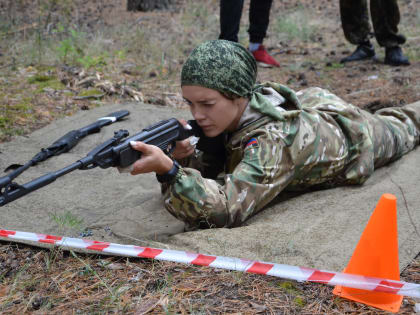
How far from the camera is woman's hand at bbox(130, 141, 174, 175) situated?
2.47 meters

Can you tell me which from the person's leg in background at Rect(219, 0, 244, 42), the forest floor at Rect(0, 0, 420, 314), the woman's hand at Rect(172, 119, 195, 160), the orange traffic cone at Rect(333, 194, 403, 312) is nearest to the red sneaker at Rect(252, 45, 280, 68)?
the forest floor at Rect(0, 0, 420, 314)

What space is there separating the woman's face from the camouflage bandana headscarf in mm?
38

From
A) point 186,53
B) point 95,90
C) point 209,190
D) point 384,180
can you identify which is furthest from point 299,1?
point 209,190

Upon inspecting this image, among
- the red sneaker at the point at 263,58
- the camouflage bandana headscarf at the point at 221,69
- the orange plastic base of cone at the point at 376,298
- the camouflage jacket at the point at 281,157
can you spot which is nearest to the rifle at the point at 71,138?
the camouflage jacket at the point at 281,157

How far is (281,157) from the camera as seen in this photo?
9.29ft

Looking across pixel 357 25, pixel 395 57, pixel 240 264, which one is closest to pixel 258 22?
pixel 357 25

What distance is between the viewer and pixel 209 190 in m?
2.58

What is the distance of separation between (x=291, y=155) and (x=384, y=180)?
102cm

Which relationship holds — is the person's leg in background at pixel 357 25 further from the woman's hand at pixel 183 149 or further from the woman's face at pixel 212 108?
the woman's hand at pixel 183 149

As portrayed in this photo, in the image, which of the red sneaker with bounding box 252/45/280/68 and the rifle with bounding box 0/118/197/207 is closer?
the rifle with bounding box 0/118/197/207

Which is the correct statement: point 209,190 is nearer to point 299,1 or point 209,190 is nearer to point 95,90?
point 95,90

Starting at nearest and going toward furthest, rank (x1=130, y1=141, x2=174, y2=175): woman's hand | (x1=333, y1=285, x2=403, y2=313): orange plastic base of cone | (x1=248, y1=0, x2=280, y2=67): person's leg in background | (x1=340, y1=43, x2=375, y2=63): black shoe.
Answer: (x1=333, y1=285, x2=403, y2=313): orange plastic base of cone
(x1=130, y1=141, x2=174, y2=175): woman's hand
(x1=248, y1=0, x2=280, y2=67): person's leg in background
(x1=340, y1=43, x2=375, y2=63): black shoe

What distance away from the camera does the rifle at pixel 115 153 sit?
85.0 inches

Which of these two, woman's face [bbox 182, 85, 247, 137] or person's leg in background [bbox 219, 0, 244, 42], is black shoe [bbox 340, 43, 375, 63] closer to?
person's leg in background [bbox 219, 0, 244, 42]
